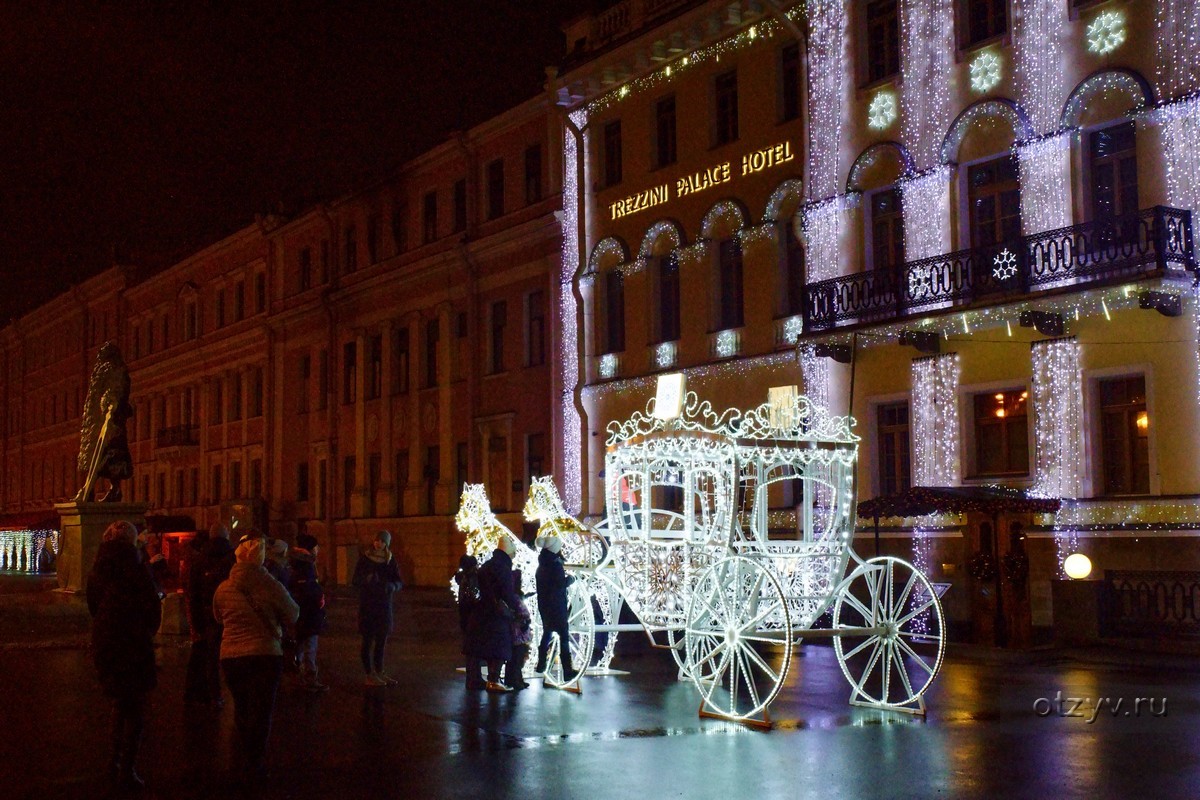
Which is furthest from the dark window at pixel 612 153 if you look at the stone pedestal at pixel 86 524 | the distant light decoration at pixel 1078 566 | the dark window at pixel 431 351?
the distant light decoration at pixel 1078 566

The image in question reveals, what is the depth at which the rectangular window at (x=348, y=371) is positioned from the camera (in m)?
46.5

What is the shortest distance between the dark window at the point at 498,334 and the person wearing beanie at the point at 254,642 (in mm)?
28427

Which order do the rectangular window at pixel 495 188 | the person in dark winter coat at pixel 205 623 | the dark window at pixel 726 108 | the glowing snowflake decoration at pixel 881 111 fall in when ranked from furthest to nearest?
the rectangular window at pixel 495 188 < the dark window at pixel 726 108 < the glowing snowflake decoration at pixel 881 111 < the person in dark winter coat at pixel 205 623

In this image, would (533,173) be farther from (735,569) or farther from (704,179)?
(735,569)

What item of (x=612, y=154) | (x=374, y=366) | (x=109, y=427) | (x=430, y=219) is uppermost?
(x=430, y=219)

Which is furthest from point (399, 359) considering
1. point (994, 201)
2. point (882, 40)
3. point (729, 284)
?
point (994, 201)

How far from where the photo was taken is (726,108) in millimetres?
30500

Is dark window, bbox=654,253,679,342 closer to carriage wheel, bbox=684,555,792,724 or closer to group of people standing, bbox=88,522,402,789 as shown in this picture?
carriage wheel, bbox=684,555,792,724

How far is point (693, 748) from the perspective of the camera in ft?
37.4

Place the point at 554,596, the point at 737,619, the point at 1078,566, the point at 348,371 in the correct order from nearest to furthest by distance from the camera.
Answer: the point at 737,619, the point at 554,596, the point at 1078,566, the point at 348,371

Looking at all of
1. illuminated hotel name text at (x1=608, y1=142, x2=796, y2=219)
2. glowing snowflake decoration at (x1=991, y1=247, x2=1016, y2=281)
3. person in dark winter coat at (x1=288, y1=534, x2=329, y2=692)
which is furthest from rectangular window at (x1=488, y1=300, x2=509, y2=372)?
person in dark winter coat at (x1=288, y1=534, x2=329, y2=692)

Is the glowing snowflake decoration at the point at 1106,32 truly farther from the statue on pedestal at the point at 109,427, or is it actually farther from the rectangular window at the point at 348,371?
the rectangular window at the point at 348,371

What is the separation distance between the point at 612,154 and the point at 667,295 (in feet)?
14.2

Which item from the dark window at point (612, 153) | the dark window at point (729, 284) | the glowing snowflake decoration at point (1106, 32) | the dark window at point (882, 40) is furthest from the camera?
the dark window at point (612, 153)
